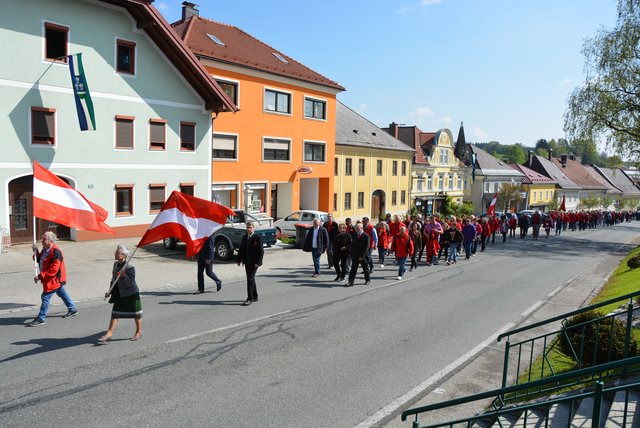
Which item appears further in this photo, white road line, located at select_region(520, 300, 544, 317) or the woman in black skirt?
white road line, located at select_region(520, 300, 544, 317)

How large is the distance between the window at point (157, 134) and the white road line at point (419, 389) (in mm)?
17578

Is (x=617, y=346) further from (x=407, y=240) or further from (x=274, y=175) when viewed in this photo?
(x=274, y=175)

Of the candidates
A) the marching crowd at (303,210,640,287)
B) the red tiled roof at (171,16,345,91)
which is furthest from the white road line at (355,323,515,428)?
the red tiled roof at (171,16,345,91)

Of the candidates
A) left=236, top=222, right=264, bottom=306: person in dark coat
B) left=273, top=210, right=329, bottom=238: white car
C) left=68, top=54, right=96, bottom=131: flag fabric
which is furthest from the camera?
left=273, top=210, right=329, bottom=238: white car

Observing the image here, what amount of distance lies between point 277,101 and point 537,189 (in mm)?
51266

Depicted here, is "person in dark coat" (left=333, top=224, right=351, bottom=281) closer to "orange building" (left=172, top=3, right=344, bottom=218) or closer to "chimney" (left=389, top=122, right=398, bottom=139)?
"orange building" (left=172, top=3, right=344, bottom=218)

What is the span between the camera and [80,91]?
18500mm

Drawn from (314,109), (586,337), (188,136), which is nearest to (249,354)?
(586,337)

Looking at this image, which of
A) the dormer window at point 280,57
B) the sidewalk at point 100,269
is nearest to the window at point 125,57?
the sidewalk at point 100,269

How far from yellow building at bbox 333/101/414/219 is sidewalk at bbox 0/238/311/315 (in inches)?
669

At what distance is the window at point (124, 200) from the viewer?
69.8ft

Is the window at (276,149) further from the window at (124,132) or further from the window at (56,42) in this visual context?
the window at (56,42)

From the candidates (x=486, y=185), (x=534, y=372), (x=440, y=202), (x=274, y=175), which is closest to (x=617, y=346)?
(x=534, y=372)

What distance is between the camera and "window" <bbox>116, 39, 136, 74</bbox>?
21078 mm
